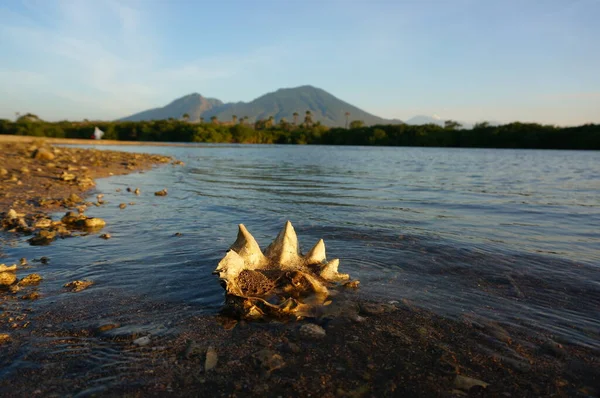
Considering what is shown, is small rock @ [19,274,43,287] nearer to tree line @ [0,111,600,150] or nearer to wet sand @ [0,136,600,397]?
wet sand @ [0,136,600,397]

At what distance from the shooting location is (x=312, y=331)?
9.95ft

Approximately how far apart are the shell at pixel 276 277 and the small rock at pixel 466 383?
143cm

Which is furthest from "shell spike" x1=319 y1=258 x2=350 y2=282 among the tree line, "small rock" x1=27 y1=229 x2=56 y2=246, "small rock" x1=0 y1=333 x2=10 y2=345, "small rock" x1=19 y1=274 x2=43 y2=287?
the tree line

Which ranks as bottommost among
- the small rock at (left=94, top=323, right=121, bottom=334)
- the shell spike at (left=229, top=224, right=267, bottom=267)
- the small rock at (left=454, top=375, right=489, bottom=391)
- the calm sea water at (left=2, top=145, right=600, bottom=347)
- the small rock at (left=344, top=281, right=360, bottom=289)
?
the calm sea water at (left=2, top=145, right=600, bottom=347)

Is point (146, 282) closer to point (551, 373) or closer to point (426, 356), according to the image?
point (426, 356)

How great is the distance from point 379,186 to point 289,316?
12.2 meters

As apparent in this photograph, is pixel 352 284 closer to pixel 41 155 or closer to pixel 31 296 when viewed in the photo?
pixel 31 296

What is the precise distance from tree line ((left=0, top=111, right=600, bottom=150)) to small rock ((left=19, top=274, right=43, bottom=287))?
92.5 meters

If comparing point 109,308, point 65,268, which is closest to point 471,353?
point 109,308

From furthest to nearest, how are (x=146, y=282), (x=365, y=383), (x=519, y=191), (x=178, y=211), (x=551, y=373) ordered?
(x=519, y=191)
(x=178, y=211)
(x=146, y=282)
(x=551, y=373)
(x=365, y=383)

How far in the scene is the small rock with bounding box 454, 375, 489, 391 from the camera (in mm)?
2303

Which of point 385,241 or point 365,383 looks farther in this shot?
point 385,241

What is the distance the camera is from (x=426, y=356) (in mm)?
2682

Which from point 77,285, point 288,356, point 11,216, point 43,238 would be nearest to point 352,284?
point 288,356
